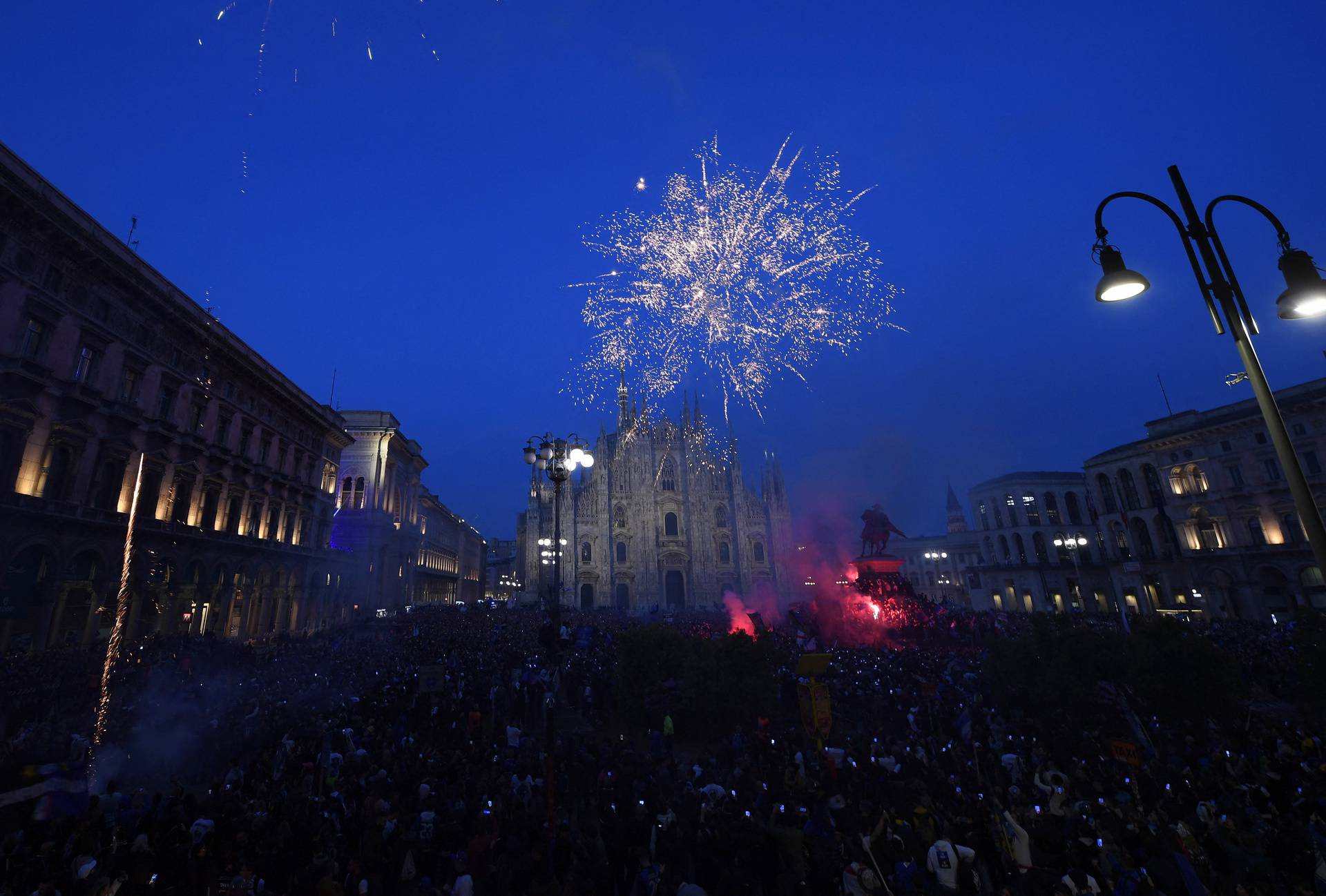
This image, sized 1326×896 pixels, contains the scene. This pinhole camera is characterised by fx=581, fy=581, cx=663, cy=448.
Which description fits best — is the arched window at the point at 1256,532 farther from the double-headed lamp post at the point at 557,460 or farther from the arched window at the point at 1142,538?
the double-headed lamp post at the point at 557,460

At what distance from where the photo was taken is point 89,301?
19469 millimetres

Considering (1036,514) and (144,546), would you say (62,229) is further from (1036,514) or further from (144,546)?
(1036,514)

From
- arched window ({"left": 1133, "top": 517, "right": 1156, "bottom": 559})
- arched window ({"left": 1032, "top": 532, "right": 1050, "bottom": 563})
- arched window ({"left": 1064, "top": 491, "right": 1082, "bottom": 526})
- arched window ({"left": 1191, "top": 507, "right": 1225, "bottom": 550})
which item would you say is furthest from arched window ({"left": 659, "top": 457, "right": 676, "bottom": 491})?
arched window ({"left": 1191, "top": 507, "right": 1225, "bottom": 550})

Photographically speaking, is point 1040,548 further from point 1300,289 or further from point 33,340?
point 33,340

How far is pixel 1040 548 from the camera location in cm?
5003

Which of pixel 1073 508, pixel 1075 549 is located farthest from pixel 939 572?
pixel 1075 549

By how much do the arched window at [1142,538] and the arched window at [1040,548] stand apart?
9.00 m

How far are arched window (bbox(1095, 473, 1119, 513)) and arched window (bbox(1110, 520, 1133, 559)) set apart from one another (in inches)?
38.9

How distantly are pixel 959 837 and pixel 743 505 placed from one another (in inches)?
2358

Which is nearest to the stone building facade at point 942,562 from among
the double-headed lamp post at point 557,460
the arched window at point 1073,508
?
the arched window at point 1073,508

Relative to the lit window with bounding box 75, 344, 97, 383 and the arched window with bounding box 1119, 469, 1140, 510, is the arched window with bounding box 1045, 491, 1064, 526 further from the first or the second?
the lit window with bounding box 75, 344, 97, 383

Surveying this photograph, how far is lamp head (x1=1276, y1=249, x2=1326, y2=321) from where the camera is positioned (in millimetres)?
4238

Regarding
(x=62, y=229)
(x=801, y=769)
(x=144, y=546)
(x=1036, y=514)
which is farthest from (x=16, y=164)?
(x=1036, y=514)

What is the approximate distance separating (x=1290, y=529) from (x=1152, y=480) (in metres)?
8.66
